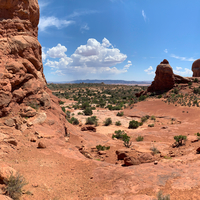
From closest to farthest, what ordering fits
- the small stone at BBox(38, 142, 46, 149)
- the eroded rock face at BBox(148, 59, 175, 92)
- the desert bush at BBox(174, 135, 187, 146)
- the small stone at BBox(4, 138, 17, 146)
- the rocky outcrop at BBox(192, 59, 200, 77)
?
the small stone at BBox(4, 138, 17, 146) < the small stone at BBox(38, 142, 46, 149) < the desert bush at BBox(174, 135, 187, 146) < the eroded rock face at BBox(148, 59, 175, 92) < the rocky outcrop at BBox(192, 59, 200, 77)

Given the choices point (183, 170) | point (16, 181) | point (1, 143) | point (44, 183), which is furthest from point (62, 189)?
point (183, 170)

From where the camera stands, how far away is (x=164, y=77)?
111 ft

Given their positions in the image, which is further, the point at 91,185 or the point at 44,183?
the point at 91,185

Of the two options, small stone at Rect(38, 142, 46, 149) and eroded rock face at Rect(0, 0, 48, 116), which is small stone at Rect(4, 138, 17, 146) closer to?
small stone at Rect(38, 142, 46, 149)

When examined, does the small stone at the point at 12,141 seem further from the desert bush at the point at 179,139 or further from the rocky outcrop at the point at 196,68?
the rocky outcrop at the point at 196,68

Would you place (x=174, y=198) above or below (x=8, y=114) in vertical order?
below

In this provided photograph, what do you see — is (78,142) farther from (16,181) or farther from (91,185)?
(16,181)

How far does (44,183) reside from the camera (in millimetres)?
4453

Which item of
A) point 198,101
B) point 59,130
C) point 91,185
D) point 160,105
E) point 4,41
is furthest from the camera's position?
point 160,105

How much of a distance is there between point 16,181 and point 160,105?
2641 cm

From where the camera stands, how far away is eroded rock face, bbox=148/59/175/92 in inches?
1312

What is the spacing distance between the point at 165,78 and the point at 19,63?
106 feet

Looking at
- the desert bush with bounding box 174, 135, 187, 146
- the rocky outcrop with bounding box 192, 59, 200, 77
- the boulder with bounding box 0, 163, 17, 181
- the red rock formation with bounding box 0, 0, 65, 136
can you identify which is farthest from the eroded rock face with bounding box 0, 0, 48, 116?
the rocky outcrop with bounding box 192, 59, 200, 77

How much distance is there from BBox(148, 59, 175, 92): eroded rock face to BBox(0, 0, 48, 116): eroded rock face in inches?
1189
